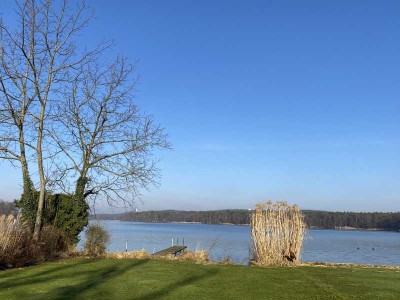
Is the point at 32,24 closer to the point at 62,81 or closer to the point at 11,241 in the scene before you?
the point at 62,81

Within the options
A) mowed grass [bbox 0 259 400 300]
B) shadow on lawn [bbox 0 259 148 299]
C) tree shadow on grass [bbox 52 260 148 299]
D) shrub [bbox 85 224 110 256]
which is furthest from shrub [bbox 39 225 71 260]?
tree shadow on grass [bbox 52 260 148 299]

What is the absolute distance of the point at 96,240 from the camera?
16922 mm

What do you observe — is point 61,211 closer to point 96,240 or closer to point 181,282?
point 96,240

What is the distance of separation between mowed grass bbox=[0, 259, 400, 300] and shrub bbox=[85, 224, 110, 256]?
312cm

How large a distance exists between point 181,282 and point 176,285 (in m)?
0.42

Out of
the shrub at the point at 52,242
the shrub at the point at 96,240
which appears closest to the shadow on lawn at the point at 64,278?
the shrub at the point at 52,242

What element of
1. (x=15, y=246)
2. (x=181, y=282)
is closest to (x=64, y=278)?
(x=181, y=282)

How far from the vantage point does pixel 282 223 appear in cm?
1478

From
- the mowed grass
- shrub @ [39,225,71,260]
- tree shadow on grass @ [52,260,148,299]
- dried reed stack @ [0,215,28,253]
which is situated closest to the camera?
tree shadow on grass @ [52,260,148,299]

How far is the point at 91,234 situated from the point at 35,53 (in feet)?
23.5

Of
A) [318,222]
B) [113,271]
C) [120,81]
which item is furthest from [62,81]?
[318,222]

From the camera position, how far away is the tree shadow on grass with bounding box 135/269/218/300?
773 cm

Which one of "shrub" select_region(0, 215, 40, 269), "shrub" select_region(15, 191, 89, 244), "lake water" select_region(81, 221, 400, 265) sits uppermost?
"shrub" select_region(15, 191, 89, 244)

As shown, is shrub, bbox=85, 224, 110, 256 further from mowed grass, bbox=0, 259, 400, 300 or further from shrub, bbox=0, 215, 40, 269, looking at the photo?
mowed grass, bbox=0, 259, 400, 300
